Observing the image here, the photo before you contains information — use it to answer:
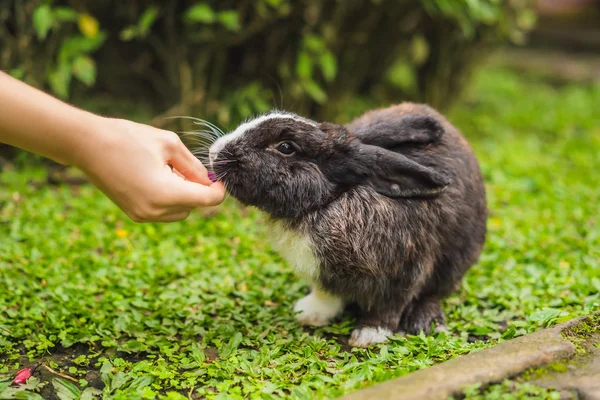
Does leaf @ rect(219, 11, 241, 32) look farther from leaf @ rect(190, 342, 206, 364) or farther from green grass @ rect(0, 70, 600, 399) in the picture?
leaf @ rect(190, 342, 206, 364)

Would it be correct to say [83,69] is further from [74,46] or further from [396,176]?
[396,176]

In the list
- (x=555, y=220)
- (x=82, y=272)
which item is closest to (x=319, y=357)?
(x=82, y=272)

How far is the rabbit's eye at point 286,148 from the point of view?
3621 mm

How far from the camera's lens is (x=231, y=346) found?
3656mm

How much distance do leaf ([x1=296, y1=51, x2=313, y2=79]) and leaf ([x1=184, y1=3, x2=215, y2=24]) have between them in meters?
0.88

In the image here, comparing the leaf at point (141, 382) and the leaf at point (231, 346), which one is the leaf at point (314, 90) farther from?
the leaf at point (141, 382)

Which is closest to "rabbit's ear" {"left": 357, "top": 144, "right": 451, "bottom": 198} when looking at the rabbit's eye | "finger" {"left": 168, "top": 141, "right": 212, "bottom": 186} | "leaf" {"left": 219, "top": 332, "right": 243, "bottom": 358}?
the rabbit's eye

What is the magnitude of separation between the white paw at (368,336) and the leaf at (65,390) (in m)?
1.45

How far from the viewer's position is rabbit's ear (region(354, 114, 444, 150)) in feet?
12.7

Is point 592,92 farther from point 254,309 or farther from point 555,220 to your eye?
point 254,309

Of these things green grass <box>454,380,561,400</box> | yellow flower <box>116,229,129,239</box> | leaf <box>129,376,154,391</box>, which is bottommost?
leaf <box>129,376,154,391</box>

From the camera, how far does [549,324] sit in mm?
3686

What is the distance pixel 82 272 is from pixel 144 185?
1.88 m

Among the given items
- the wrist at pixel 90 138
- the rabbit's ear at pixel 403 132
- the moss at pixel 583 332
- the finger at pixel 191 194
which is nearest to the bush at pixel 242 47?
the rabbit's ear at pixel 403 132
